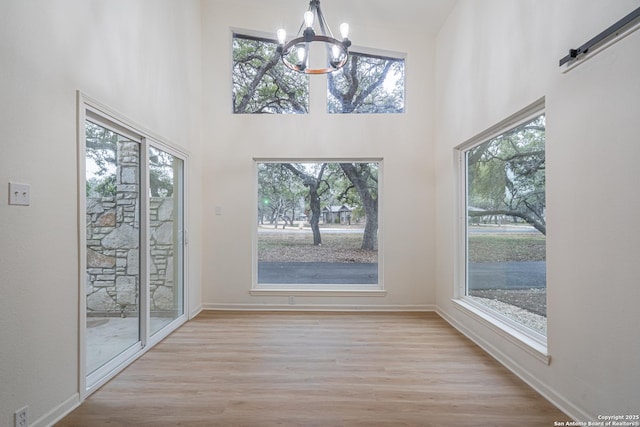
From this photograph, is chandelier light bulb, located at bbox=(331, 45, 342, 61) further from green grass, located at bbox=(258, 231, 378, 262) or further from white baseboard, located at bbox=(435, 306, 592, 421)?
white baseboard, located at bbox=(435, 306, 592, 421)

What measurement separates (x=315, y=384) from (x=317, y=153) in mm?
2886

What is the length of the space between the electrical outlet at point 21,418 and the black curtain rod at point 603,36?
3715 mm

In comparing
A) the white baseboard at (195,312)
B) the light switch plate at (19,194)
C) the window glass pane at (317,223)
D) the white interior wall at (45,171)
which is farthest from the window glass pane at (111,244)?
the window glass pane at (317,223)

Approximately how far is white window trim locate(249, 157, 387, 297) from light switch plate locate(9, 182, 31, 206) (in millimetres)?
2753

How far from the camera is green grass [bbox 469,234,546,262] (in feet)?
8.41

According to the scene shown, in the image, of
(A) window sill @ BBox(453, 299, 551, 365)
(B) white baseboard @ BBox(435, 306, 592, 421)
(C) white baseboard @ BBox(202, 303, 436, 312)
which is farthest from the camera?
(C) white baseboard @ BBox(202, 303, 436, 312)

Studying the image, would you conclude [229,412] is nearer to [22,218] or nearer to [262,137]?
[22,218]

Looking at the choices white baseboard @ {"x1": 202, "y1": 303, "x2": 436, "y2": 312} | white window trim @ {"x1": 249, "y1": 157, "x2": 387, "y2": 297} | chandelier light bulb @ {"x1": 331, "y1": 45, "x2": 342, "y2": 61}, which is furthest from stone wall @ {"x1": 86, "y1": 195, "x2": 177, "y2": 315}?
chandelier light bulb @ {"x1": 331, "y1": 45, "x2": 342, "y2": 61}

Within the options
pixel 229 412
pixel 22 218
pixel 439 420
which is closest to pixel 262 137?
pixel 22 218

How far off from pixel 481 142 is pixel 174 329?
3852 millimetres

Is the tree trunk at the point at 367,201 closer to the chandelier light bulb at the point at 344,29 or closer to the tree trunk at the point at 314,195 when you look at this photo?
the tree trunk at the point at 314,195

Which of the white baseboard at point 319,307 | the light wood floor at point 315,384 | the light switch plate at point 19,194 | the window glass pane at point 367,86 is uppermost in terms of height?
the window glass pane at point 367,86

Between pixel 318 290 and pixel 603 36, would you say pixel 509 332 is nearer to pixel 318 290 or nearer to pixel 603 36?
pixel 603 36

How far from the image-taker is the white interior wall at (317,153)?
4430 millimetres
